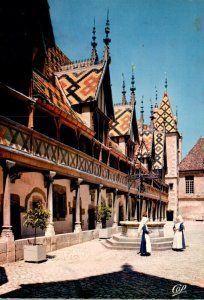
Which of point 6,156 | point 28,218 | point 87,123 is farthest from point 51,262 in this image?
point 87,123

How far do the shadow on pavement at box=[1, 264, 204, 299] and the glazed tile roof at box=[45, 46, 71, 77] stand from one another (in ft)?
55.1

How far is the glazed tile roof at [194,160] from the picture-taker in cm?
5184

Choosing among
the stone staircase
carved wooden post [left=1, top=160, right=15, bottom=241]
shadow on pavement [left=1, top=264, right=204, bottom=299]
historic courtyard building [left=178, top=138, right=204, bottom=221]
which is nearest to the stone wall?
carved wooden post [left=1, top=160, right=15, bottom=241]

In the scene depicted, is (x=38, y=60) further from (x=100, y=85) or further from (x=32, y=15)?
(x=100, y=85)

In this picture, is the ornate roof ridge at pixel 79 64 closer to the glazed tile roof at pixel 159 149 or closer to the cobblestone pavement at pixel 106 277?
the cobblestone pavement at pixel 106 277

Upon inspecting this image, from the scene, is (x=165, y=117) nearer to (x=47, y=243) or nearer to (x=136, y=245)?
(x=136, y=245)

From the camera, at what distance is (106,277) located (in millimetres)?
8203

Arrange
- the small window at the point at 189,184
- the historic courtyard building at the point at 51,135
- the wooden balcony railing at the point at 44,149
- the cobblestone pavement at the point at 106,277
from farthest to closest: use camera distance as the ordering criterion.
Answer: the small window at the point at 189,184, the historic courtyard building at the point at 51,135, the wooden balcony railing at the point at 44,149, the cobblestone pavement at the point at 106,277

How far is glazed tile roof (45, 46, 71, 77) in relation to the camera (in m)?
23.2

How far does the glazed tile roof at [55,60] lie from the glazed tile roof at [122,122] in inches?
271

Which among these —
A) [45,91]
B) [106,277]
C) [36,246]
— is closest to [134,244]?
[36,246]

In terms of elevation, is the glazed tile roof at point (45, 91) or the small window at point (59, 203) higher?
the glazed tile roof at point (45, 91)

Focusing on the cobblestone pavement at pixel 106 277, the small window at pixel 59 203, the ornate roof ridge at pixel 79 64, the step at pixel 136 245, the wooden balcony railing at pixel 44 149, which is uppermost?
the ornate roof ridge at pixel 79 64

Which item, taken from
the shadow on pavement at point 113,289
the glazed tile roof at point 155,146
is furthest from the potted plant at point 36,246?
the glazed tile roof at point 155,146
